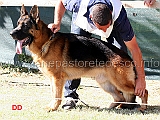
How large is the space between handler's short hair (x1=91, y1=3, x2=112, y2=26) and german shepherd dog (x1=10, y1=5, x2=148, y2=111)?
632mm

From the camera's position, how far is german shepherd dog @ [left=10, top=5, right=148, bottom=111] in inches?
174

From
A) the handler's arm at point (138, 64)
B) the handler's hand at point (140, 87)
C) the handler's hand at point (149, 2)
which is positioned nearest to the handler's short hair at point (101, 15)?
the handler's arm at point (138, 64)

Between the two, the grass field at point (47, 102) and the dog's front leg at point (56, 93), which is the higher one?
the dog's front leg at point (56, 93)

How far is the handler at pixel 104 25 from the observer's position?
401cm

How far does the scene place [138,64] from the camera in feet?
14.3

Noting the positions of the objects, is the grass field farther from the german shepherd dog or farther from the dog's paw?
the german shepherd dog

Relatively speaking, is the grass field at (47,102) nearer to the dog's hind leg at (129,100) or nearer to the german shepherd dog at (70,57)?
the dog's hind leg at (129,100)

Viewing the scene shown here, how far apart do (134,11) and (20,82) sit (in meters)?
2.54

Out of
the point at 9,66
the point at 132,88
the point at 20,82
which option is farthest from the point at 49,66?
the point at 9,66

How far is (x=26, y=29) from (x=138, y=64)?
4.63 feet


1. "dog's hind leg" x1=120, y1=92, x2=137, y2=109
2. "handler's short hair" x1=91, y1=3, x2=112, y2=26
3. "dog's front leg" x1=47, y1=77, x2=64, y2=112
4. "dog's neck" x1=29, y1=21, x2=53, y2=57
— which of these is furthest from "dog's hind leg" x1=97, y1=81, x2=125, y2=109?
"handler's short hair" x1=91, y1=3, x2=112, y2=26

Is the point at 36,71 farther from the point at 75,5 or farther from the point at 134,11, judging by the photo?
the point at 75,5

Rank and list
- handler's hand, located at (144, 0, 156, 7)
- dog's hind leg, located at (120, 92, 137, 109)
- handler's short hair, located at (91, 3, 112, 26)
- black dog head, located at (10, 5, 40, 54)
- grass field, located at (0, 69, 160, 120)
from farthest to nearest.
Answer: handler's hand, located at (144, 0, 156, 7)
dog's hind leg, located at (120, 92, 137, 109)
black dog head, located at (10, 5, 40, 54)
grass field, located at (0, 69, 160, 120)
handler's short hair, located at (91, 3, 112, 26)

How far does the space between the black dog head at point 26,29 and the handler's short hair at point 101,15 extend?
31.5 inches
